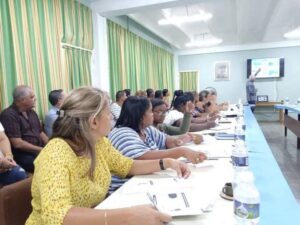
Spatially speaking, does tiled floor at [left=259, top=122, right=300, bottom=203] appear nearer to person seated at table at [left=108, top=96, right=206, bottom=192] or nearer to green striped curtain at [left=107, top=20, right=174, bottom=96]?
→ person seated at table at [left=108, top=96, right=206, bottom=192]

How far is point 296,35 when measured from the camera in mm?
8242

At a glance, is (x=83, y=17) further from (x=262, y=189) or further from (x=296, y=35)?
(x=296, y=35)

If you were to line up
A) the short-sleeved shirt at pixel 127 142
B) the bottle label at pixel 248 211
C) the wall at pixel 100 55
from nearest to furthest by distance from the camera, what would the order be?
1. the bottle label at pixel 248 211
2. the short-sleeved shirt at pixel 127 142
3. the wall at pixel 100 55

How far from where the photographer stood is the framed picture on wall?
9.84 metres

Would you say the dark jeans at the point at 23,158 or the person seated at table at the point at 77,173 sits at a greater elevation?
the person seated at table at the point at 77,173

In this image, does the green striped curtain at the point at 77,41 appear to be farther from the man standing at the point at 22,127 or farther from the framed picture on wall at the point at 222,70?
the framed picture on wall at the point at 222,70

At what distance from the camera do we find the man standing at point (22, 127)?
2.66 metres

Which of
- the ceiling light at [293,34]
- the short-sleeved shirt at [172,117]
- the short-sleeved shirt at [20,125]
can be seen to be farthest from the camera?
the ceiling light at [293,34]

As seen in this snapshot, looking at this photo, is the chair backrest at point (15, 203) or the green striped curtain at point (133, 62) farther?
the green striped curtain at point (133, 62)

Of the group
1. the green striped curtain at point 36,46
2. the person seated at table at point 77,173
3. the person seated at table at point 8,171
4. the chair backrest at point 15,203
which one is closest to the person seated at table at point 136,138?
the person seated at table at point 77,173

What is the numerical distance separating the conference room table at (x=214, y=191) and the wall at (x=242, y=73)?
8434 mm

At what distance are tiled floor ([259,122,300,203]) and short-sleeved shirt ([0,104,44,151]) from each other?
2.82m

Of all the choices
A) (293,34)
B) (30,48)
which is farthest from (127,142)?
(293,34)

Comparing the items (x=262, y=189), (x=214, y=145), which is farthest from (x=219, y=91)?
(x=262, y=189)
